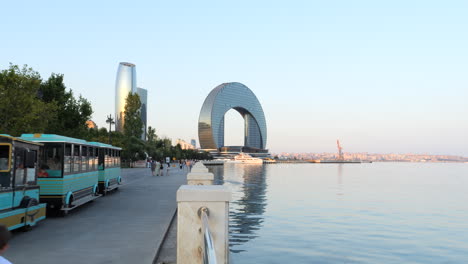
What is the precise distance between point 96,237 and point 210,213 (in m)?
8.89

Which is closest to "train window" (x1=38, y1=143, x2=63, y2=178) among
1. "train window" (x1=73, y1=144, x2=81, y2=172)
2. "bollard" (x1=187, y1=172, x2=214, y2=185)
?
"train window" (x1=73, y1=144, x2=81, y2=172)

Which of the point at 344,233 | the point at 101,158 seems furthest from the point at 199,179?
the point at 101,158

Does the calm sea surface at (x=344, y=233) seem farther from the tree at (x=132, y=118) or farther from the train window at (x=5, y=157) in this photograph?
the tree at (x=132, y=118)

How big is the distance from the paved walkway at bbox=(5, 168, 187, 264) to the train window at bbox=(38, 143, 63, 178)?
1.64 metres

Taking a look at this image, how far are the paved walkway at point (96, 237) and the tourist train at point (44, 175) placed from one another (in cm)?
57

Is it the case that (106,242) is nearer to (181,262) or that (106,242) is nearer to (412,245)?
(181,262)

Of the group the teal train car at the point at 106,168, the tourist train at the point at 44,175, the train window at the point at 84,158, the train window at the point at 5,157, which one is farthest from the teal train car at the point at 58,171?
the teal train car at the point at 106,168

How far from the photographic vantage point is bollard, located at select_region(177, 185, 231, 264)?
4.71 m

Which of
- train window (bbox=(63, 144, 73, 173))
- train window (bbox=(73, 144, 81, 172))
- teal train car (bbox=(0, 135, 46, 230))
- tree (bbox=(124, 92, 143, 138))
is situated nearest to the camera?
teal train car (bbox=(0, 135, 46, 230))

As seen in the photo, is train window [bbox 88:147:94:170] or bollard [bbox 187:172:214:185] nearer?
bollard [bbox 187:172:214:185]

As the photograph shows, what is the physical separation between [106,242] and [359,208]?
22829 millimetres

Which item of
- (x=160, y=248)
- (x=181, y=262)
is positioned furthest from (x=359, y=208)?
(x=181, y=262)

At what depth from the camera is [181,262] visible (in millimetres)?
5074

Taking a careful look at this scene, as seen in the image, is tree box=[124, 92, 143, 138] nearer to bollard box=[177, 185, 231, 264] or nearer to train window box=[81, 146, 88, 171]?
train window box=[81, 146, 88, 171]
